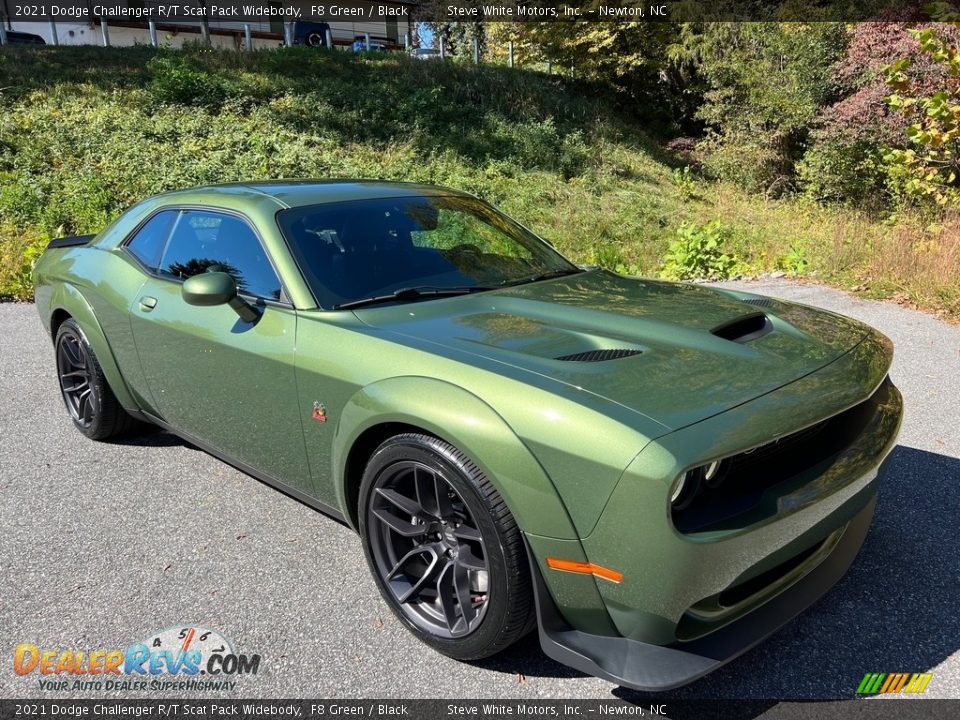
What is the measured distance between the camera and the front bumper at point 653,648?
186 centimetres

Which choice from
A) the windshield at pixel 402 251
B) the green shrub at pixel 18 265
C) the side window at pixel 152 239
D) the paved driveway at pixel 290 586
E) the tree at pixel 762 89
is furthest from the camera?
the tree at pixel 762 89

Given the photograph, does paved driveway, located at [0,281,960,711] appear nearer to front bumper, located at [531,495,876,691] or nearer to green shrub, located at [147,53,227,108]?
front bumper, located at [531,495,876,691]

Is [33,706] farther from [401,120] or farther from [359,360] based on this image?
[401,120]

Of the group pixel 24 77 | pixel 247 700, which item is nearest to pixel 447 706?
pixel 247 700

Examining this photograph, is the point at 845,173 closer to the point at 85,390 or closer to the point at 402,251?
the point at 402,251

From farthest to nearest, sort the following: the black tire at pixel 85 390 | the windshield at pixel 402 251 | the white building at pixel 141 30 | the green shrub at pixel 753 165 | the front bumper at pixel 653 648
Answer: the white building at pixel 141 30 < the green shrub at pixel 753 165 < the black tire at pixel 85 390 < the windshield at pixel 402 251 < the front bumper at pixel 653 648

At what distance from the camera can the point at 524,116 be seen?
20.5 metres

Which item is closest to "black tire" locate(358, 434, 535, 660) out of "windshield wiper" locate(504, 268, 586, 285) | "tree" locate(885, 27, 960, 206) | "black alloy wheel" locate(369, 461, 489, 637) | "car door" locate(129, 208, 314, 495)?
"black alloy wheel" locate(369, 461, 489, 637)

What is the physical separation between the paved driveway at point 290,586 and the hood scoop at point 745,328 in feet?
3.29

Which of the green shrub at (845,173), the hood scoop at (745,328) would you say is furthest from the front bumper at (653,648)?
the green shrub at (845,173)

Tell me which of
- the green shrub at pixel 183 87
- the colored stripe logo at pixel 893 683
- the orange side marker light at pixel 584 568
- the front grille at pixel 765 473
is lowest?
the colored stripe logo at pixel 893 683

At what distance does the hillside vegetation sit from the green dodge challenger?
5.45 metres

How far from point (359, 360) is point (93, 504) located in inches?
75.8

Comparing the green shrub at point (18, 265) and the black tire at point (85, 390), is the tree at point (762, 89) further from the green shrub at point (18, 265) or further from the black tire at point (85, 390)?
the black tire at point (85, 390)
